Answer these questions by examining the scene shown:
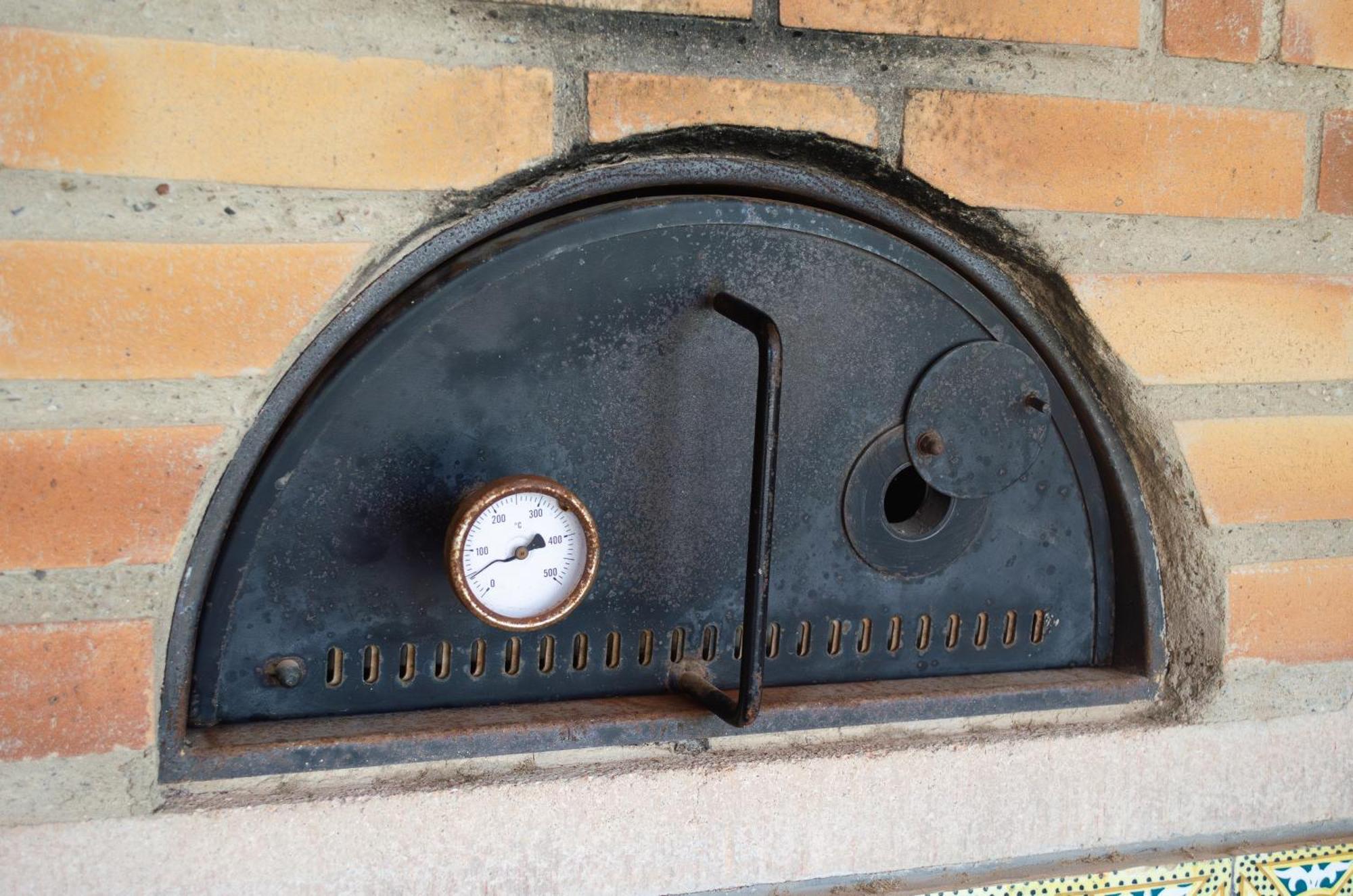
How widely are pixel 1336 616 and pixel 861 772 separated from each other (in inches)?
17.3

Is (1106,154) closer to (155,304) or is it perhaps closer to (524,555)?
(524,555)

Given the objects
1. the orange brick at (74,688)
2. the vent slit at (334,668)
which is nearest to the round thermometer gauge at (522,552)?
the vent slit at (334,668)

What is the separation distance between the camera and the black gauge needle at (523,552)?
77 centimetres

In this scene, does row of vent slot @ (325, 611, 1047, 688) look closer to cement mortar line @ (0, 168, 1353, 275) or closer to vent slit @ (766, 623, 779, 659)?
vent slit @ (766, 623, 779, 659)

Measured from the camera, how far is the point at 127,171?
0.70 m

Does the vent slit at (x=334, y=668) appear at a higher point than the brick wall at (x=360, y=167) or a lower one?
lower

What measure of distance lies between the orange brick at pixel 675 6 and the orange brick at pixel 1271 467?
0.48 meters

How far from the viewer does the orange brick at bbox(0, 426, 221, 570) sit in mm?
717

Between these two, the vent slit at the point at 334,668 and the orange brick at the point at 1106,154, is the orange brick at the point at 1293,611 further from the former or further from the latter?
the vent slit at the point at 334,668

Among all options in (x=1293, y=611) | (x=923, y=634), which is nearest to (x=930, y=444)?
(x=923, y=634)

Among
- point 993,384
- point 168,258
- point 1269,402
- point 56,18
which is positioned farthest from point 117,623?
point 1269,402

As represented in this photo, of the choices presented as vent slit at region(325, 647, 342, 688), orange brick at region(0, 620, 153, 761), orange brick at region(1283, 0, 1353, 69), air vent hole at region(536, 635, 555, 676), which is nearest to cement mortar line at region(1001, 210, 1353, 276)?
orange brick at region(1283, 0, 1353, 69)

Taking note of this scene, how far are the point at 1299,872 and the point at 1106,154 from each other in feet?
2.17

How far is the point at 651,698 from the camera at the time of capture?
89cm
